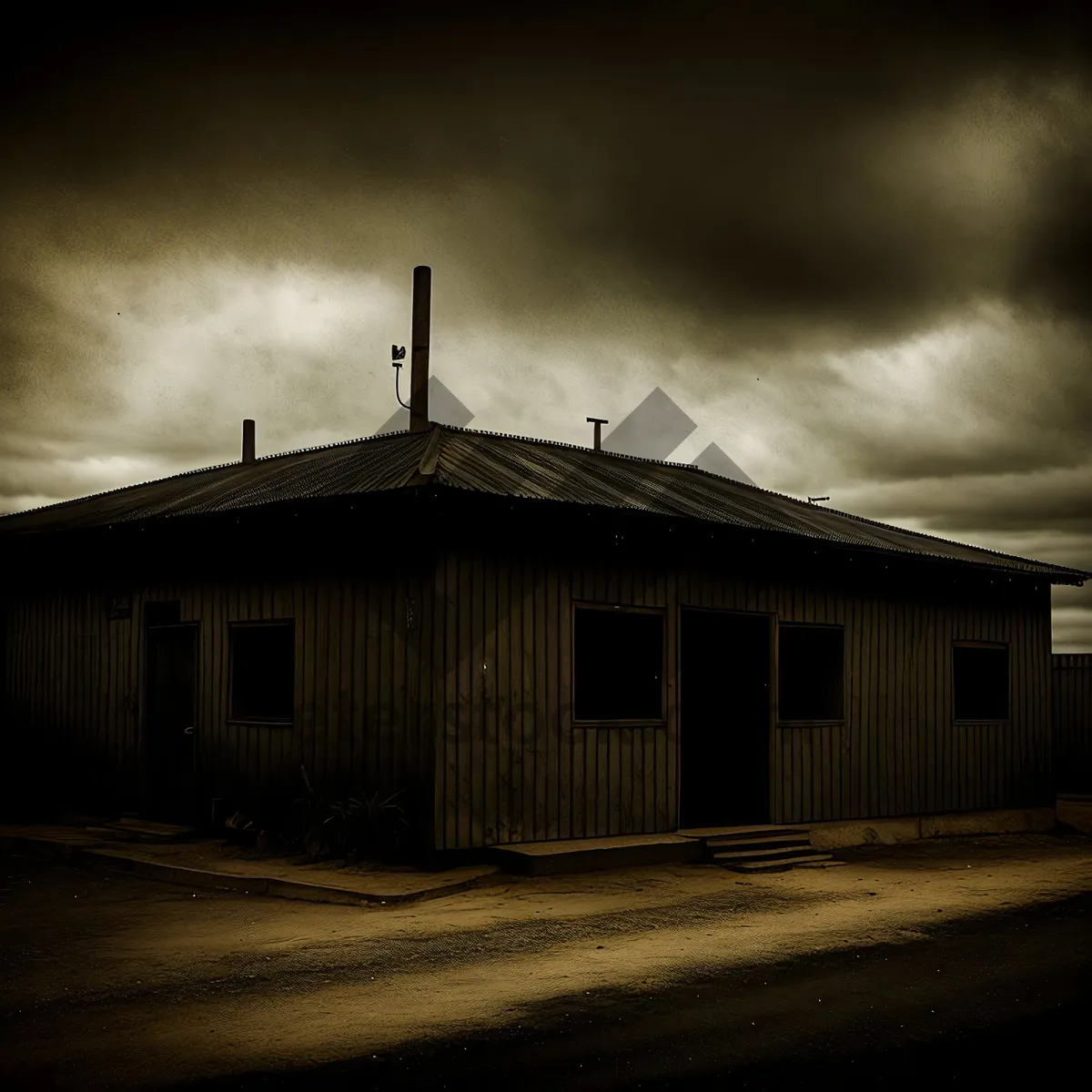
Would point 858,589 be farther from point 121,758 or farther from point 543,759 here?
point 121,758

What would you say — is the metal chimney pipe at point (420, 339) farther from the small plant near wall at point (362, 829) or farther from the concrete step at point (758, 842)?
the concrete step at point (758, 842)

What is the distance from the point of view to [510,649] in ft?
38.7

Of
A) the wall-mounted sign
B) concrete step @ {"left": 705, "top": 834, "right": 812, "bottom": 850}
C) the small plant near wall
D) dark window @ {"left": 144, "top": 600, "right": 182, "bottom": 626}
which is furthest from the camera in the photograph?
the wall-mounted sign

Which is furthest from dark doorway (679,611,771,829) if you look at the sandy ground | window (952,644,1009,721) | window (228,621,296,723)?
window (228,621,296,723)

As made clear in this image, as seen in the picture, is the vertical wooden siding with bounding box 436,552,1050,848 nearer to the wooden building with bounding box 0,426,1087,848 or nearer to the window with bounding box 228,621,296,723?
the wooden building with bounding box 0,426,1087,848

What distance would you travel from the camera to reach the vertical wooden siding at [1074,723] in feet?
77.2

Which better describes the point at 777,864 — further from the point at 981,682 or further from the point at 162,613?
the point at 162,613

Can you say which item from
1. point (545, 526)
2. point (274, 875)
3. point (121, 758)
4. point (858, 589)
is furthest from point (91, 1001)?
point (858, 589)

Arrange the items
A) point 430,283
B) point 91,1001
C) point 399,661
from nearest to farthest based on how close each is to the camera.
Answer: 1. point 91,1001
2. point 399,661
3. point 430,283

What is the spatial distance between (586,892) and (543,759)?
1.78m

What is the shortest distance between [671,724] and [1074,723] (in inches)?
544

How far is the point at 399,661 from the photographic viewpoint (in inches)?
454

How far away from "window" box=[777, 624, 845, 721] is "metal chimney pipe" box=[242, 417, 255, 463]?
36.6ft

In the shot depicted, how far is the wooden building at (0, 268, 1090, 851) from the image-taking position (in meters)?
11.6
